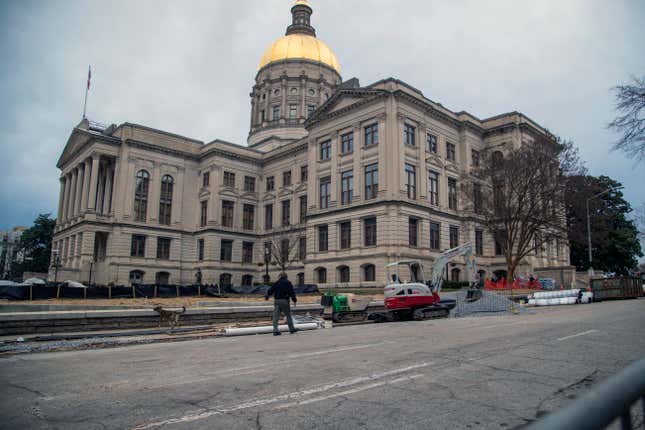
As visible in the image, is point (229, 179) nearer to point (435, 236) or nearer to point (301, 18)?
point (435, 236)

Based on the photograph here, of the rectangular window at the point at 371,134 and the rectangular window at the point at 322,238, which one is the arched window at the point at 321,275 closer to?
the rectangular window at the point at 322,238

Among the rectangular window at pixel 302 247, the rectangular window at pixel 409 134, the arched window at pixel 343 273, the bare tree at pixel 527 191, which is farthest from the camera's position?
the rectangular window at pixel 302 247

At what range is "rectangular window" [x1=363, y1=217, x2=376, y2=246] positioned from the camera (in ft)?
139

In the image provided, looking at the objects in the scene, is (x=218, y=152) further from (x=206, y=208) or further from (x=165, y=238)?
(x=165, y=238)

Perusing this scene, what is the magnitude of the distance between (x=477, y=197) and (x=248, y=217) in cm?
3019

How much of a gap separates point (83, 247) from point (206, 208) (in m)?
14.6

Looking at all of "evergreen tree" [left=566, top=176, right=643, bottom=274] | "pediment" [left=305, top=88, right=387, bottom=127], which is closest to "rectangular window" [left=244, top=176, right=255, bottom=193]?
"pediment" [left=305, top=88, right=387, bottom=127]

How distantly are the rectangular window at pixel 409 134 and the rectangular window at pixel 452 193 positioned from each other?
6584mm

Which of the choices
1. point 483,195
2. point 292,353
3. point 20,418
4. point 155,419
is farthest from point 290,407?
point 483,195

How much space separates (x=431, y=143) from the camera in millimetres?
46938

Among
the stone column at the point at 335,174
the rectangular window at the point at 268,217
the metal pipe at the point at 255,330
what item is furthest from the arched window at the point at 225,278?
the metal pipe at the point at 255,330

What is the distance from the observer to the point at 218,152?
58906mm

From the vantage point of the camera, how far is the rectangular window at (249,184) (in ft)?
204

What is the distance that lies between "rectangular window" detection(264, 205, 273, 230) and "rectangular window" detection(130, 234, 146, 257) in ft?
49.2
